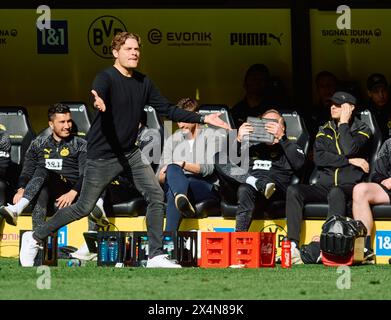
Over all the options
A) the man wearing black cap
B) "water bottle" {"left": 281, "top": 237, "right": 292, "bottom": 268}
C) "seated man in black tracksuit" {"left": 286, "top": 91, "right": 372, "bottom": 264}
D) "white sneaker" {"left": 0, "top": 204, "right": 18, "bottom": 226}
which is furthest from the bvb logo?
the man wearing black cap

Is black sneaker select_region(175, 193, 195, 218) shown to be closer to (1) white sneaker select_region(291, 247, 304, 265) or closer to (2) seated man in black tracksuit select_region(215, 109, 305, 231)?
(2) seated man in black tracksuit select_region(215, 109, 305, 231)

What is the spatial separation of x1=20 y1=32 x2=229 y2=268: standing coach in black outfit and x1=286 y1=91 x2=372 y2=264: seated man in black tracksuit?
1.92 metres

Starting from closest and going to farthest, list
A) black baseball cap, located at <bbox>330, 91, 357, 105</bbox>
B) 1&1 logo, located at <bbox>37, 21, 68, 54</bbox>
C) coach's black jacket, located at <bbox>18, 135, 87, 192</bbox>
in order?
black baseball cap, located at <bbox>330, 91, 357, 105</bbox>, coach's black jacket, located at <bbox>18, 135, 87, 192</bbox>, 1&1 logo, located at <bbox>37, 21, 68, 54</bbox>

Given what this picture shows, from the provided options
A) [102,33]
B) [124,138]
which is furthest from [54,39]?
[124,138]

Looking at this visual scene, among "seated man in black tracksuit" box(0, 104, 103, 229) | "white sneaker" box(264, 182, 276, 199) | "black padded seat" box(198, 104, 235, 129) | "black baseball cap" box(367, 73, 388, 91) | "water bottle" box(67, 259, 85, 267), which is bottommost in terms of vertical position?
"water bottle" box(67, 259, 85, 267)

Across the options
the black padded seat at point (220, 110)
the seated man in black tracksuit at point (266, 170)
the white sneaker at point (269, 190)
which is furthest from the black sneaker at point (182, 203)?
the black padded seat at point (220, 110)

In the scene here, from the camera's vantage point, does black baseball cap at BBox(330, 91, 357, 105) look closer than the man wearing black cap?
Yes

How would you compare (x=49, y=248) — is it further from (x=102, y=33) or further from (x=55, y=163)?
(x=102, y=33)

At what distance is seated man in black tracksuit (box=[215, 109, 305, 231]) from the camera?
12781 millimetres

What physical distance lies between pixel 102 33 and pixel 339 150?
12.1 feet

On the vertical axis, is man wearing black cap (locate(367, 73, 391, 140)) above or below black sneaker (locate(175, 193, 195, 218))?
above

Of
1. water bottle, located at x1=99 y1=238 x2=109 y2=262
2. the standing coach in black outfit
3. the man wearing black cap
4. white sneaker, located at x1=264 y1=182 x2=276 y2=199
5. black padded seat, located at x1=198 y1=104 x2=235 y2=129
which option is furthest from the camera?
the man wearing black cap

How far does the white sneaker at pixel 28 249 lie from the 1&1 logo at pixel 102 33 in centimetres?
426

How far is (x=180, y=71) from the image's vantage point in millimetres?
15359
